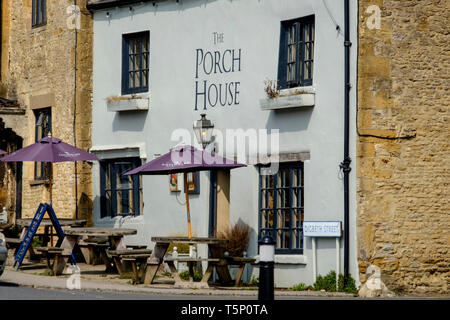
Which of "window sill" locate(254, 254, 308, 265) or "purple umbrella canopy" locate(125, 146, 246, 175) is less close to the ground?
"purple umbrella canopy" locate(125, 146, 246, 175)

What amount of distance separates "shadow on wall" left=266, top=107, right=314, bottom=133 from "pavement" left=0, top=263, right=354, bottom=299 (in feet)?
9.68

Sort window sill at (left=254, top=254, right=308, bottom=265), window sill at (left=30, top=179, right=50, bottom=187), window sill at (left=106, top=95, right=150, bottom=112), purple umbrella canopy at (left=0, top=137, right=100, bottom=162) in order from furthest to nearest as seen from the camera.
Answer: window sill at (left=30, top=179, right=50, bottom=187) → window sill at (left=106, top=95, right=150, bottom=112) → purple umbrella canopy at (left=0, top=137, right=100, bottom=162) → window sill at (left=254, top=254, right=308, bottom=265)

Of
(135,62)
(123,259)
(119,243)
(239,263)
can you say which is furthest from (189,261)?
(135,62)

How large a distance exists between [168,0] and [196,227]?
468 centimetres

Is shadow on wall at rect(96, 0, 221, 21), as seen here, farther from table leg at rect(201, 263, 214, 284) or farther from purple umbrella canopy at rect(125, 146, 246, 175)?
table leg at rect(201, 263, 214, 284)

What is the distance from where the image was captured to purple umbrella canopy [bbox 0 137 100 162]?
72.3 ft

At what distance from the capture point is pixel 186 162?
19844 mm

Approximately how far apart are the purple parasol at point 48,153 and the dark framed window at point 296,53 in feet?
14.3

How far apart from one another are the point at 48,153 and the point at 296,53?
510cm

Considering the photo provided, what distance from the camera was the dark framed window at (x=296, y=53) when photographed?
68.9 feet

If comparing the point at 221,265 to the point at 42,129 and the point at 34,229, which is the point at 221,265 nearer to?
the point at 34,229

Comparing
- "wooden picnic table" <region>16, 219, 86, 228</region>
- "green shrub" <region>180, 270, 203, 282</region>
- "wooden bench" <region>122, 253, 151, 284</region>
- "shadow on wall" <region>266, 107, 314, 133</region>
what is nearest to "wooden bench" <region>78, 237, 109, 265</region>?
"wooden picnic table" <region>16, 219, 86, 228</region>

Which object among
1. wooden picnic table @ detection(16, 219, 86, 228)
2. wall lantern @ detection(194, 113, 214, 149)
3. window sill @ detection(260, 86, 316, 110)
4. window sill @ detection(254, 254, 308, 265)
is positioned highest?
window sill @ detection(260, 86, 316, 110)
